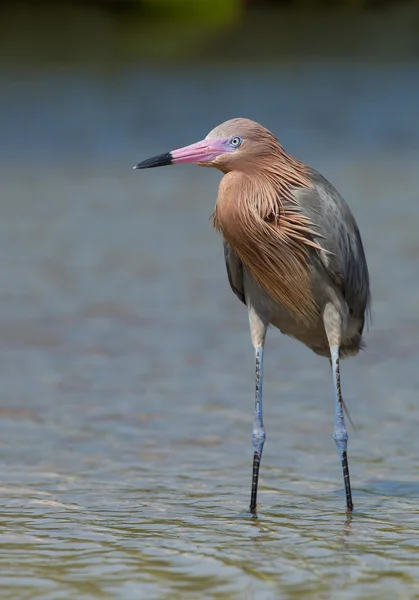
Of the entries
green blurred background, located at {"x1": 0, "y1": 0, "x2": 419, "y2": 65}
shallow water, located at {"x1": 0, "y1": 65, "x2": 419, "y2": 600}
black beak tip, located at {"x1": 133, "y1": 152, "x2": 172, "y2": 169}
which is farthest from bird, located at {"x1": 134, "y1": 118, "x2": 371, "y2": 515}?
green blurred background, located at {"x1": 0, "y1": 0, "x2": 419, "y2": 65}

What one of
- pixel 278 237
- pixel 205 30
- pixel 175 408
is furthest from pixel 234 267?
pixel 205 30

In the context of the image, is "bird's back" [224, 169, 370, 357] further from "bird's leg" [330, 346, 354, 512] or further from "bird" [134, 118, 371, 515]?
"bird's leg" [330, 346, 354, 512]

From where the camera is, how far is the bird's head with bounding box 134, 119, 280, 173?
5.70 meters

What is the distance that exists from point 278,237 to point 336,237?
1.07 ft

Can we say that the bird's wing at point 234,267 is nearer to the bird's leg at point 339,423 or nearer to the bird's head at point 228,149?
the bird's head at point 228,149

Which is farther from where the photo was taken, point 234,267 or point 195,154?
point 234,267

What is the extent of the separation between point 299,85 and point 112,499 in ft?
64.6

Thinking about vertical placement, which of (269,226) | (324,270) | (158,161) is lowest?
(324,270)

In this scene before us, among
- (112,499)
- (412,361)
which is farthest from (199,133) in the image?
(112,499)

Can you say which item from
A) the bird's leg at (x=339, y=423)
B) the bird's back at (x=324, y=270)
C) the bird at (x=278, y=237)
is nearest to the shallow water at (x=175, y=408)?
the bird's leg at (x=339, y=423)

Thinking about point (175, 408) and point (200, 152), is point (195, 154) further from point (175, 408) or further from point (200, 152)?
point (175, 408)

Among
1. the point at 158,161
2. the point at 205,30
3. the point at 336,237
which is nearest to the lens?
the point at 158,161

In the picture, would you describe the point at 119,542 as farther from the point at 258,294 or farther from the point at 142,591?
the point at 258,294

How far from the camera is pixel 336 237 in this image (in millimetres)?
5969
